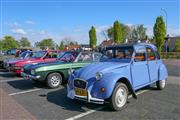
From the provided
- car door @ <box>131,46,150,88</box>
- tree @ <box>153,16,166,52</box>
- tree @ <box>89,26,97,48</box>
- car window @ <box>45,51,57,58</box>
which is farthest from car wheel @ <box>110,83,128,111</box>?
tree @ <box>89,26,97,48</box>

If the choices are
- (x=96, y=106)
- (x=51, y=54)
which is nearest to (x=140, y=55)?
(x=96, y=106)

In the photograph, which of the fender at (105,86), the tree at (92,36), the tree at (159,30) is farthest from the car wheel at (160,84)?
the tree at (92,36)

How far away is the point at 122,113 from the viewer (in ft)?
20.4

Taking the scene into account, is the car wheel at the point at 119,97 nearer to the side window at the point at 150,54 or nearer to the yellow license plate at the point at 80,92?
the yellow license plate at the point at 80,92

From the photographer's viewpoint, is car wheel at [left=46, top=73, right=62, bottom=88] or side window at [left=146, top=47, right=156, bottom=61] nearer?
side window at [left=146, top=47, right=156, bottom=61]

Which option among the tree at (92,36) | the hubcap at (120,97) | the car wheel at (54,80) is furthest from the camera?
the tree at (92,36)

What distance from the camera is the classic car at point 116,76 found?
20.6 feet

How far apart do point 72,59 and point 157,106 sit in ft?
15.3

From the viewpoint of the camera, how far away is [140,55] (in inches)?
308

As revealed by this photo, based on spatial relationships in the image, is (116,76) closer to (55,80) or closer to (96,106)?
(96,106)

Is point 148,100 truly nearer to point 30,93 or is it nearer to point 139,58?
point 139,58

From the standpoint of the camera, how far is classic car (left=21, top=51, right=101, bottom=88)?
963cm

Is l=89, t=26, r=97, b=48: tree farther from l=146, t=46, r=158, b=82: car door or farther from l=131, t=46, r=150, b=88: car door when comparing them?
l=131, t=46, r=150, b=88: car door

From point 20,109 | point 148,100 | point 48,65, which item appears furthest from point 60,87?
point 148,100
